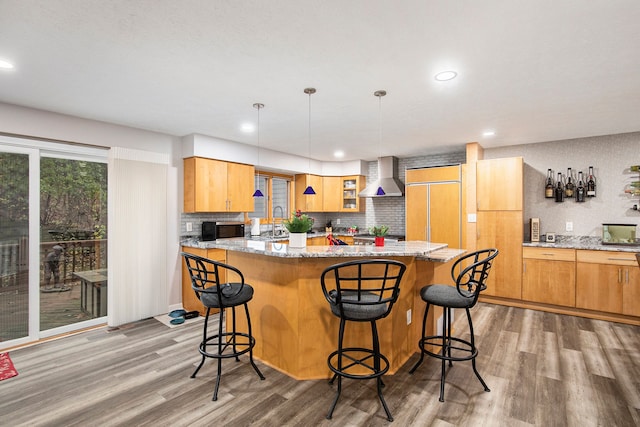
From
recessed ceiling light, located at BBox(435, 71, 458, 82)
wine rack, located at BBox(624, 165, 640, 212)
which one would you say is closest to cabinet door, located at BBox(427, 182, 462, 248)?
wine rack, located at BBox(624, 165, 640, 212)

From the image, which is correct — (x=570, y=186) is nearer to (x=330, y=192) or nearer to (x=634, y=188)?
(x=634, y=188)

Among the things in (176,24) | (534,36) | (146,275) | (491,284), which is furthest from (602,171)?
(146,275)

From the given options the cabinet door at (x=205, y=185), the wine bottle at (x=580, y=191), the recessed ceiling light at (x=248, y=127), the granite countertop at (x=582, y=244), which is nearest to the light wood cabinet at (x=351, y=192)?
the cabinet door at (x=205, y=185)

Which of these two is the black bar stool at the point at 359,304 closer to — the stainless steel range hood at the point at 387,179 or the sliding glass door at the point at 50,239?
the sliding glass door at the point at 50,239

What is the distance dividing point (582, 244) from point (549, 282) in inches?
28.5

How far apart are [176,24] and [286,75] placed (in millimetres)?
932

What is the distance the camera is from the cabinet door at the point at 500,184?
4.76 metres

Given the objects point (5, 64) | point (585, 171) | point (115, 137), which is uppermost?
point (5, 64)

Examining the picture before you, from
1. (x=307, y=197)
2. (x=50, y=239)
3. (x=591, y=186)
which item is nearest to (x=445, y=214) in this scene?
(x=591, y=186)

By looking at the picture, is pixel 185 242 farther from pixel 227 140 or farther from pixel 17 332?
pixel 17 332

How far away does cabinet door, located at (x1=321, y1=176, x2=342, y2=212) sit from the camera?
275 inches

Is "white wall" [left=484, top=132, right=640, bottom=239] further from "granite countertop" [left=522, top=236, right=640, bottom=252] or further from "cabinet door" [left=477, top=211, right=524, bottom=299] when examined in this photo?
"cabinet door" [left=477, top=211, right=524, bottom=299]

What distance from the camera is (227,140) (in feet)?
16.4

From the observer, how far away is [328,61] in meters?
2.44
